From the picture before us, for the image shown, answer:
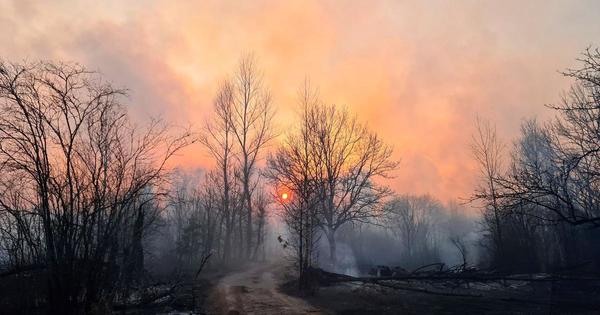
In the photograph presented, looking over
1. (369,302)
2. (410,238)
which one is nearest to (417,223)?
(410,238)

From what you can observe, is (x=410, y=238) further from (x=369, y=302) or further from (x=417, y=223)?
(x=369, y=302)

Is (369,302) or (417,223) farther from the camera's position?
(417,223)

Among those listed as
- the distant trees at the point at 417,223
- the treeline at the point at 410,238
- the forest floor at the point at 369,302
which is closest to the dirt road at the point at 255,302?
the forest floor at the point at 369,302

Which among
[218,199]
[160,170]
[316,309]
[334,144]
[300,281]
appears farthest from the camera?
[218,199]

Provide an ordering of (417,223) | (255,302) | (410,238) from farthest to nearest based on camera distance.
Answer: (417,223)
(410,238)
(255,302)

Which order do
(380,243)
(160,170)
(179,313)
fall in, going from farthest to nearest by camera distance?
(380,243), (160,170), (179,313)

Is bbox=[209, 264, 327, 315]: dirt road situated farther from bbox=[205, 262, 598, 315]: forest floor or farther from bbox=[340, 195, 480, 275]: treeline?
bbox=[340, 195, 480, 275]: treeline

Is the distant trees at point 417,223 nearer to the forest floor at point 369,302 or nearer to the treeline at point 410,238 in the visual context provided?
the treeline at point 410,238

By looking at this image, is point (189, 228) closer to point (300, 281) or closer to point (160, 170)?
point (300, 281)

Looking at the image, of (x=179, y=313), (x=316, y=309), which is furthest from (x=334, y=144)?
(x=179, y=313)

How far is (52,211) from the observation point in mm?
9844

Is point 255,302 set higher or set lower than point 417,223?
lower

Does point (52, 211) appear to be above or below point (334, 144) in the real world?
below

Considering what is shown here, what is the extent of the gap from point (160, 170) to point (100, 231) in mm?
2681
